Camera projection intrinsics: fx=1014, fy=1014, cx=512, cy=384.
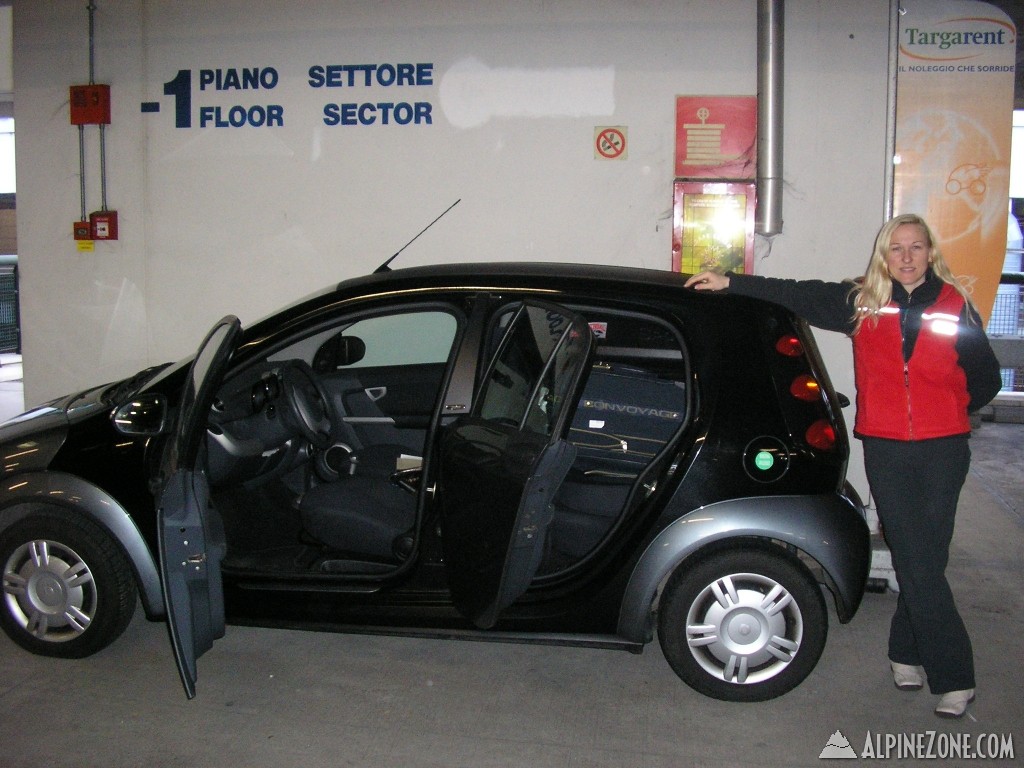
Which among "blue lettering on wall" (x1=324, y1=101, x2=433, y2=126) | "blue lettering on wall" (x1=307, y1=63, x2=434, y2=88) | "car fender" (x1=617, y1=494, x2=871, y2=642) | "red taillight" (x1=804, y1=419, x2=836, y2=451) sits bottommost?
"car fender" (x1=617, y1=494, x2=871, y2=642)

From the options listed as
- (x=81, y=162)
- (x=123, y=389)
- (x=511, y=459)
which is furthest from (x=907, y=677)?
(x=81, y=162)

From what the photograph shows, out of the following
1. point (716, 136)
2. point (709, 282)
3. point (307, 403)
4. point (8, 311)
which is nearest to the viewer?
point (709, 282)

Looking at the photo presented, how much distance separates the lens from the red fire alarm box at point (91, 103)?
5406 millimetres

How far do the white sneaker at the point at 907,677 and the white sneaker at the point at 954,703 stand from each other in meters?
0.18

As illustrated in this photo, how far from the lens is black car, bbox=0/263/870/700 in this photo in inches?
126

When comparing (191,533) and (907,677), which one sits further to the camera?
(907,677)

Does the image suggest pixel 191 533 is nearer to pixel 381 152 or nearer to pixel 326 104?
pixel 381 152

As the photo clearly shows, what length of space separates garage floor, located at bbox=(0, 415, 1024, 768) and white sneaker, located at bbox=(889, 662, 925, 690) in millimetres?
42

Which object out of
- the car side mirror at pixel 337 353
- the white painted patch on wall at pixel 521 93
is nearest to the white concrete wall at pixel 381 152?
the white painted patch on wall at pixel 521 93

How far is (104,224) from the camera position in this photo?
5.48 m

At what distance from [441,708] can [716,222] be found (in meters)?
2.72

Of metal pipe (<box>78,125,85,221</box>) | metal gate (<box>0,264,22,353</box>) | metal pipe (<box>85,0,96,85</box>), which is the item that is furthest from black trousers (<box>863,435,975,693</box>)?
metal gate (<box>0,264,22,353</box>)

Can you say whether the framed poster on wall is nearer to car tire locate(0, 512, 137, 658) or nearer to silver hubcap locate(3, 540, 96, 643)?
car tire locate(0, 512, 137, 658)

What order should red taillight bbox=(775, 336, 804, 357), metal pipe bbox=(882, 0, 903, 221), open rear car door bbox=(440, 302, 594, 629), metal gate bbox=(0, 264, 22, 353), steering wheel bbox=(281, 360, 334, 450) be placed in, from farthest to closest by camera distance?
1. metal gate bbox=(0, 264, 22, 353)
2. metal pipe bbox=(882, 0, 903, 221)
3. steering wheel bbox=(281, 360, 334, 450)
4. red taillight bbox=(775, 336, 804, 357)
5. open rear car door bbox=(440, 302, 594, 629)
